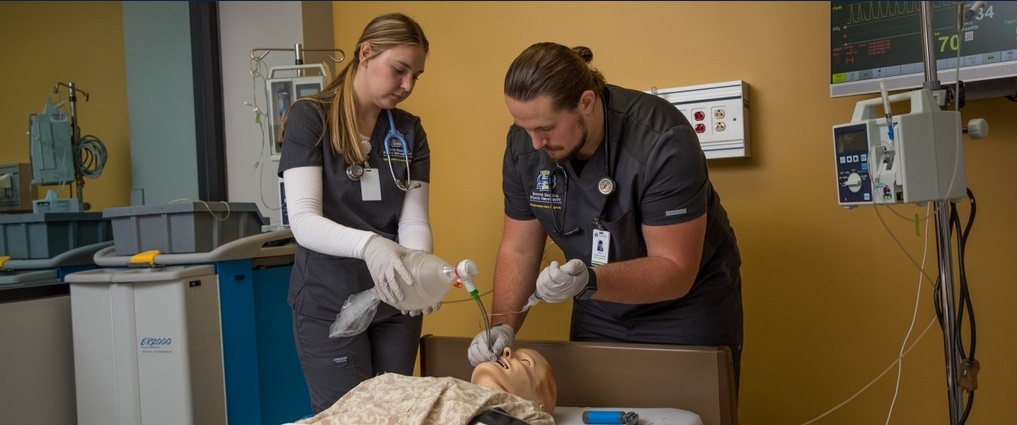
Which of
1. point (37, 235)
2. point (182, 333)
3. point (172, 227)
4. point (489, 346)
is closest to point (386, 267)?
point (489, 346)

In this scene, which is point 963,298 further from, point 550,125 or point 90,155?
point 90,155

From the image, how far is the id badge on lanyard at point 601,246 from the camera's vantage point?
1767 mm

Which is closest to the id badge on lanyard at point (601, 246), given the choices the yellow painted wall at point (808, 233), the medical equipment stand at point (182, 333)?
the yellow painted wall at point (808, 233)

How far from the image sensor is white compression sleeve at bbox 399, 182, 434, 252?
190 cm

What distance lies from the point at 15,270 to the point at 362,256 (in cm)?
147

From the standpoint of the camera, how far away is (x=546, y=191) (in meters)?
1.82

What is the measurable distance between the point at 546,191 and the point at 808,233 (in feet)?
3.76

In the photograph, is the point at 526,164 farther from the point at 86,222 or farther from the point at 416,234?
the point at 86,222

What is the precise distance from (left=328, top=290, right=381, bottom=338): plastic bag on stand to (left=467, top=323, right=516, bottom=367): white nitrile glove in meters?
0.24

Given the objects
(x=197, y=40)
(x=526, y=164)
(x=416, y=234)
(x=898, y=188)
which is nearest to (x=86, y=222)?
(x=197, y=40)

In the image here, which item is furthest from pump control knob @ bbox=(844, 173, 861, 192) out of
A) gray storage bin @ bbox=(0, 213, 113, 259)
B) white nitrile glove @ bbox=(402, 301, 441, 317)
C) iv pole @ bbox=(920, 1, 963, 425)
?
gray storage bin @ bbox=(0, 213, 113, 259)

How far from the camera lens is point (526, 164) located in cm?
186

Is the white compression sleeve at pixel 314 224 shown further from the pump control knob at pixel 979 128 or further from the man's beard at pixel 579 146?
the pump control knob at pixel 979 128

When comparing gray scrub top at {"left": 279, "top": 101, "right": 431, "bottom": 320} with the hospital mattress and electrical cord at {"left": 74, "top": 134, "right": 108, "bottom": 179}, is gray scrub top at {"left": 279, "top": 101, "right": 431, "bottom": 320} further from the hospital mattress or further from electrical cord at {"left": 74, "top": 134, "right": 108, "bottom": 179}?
electrical cord at {"left": 74, "top": 134, "right": 108, "bottom": 179}
